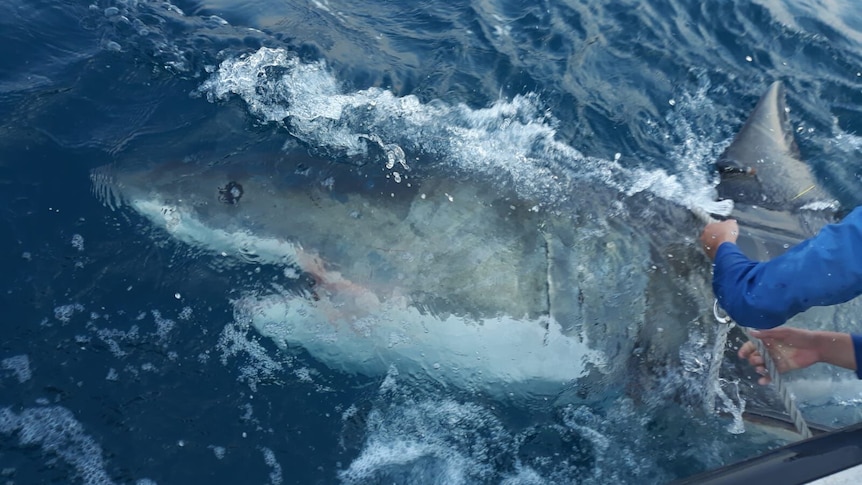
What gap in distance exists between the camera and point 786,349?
2.67m

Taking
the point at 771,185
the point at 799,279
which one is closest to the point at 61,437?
the point at 799,279

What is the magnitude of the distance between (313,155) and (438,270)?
0.84 metres

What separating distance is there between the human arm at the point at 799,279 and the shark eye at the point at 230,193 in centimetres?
192

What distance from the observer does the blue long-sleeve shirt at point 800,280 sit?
1969 millimetres

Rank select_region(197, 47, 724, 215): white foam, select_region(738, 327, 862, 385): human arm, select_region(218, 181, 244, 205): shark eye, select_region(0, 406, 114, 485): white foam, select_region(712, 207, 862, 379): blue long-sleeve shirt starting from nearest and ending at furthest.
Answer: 1. select_region(712, 207, 862, 379): blue long-sleeve shirt
2. select_region(0, 406, 114, 485): white foam
3. select_region(738, 327, 862, 385): human arm
4. select_region(218, 181, 244, 205): shark eye
5. select_region(197, 47, 724, 215): white foam

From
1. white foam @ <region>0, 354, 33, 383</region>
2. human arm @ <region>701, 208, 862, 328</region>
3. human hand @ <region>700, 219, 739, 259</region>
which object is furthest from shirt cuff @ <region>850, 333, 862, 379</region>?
white foam @ <region>0, 354, 33, 383</region>

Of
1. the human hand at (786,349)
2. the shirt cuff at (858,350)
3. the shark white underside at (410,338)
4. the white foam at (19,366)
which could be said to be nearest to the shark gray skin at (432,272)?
the shark white underside at (410,338)

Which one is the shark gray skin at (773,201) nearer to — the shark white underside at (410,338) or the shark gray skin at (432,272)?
the shark gray skin at (432,272)

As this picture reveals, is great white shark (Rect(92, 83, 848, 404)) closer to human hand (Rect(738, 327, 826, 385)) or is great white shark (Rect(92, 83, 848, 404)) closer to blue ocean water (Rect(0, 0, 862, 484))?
blue ocean water (Rect(0, 0, 862, 484))

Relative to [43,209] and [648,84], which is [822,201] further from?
[43,209]

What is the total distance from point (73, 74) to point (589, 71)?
336 cm

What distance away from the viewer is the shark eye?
109 inches

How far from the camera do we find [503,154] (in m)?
3.44

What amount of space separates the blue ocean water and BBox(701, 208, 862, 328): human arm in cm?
44
